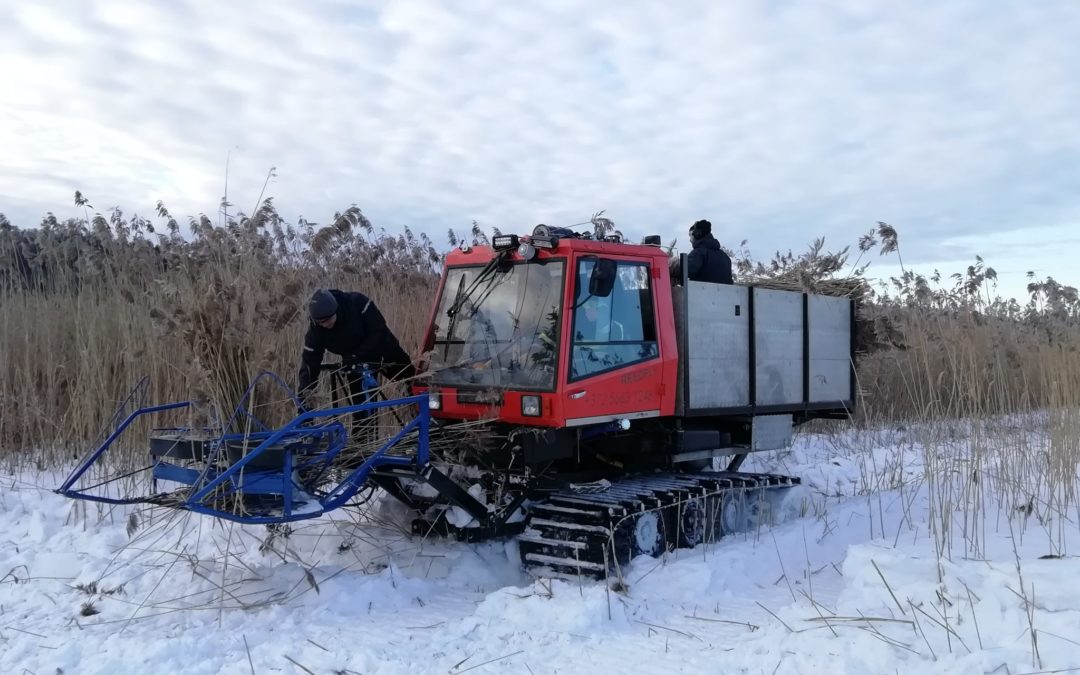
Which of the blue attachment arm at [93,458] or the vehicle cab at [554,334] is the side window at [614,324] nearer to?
the vehicle cab at [554,334]

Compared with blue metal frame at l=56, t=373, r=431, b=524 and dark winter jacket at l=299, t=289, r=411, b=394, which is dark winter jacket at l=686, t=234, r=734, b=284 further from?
blue metal frame at l=56, t=373, r=431, b=524

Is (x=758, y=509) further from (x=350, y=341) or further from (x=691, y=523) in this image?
(x=350, y=341)

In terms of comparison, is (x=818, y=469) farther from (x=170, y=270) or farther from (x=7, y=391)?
(x=7, y=391)

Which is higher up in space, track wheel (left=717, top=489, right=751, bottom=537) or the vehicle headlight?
the vehicle headlight

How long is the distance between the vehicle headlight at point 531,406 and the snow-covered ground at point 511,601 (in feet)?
3.29

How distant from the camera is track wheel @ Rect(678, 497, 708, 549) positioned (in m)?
6.02

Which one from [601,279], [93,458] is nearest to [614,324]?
[601,279]

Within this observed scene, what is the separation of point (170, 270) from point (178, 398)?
1.73m

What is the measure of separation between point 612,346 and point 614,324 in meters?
0.16

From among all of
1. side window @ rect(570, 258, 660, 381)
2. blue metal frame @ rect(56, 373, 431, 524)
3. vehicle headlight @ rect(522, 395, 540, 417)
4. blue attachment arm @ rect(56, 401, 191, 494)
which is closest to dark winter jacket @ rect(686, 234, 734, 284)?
side window @ rect(570, 258, 660, 381)

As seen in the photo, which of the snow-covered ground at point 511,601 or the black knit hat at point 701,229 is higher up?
the black knit hat at point 701,229

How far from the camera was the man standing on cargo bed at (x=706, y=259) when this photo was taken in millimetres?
6871

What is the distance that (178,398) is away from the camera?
714cm

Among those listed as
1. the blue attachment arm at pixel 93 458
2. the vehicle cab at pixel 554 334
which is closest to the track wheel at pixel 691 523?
the vehicle cab at pixel 554 334
